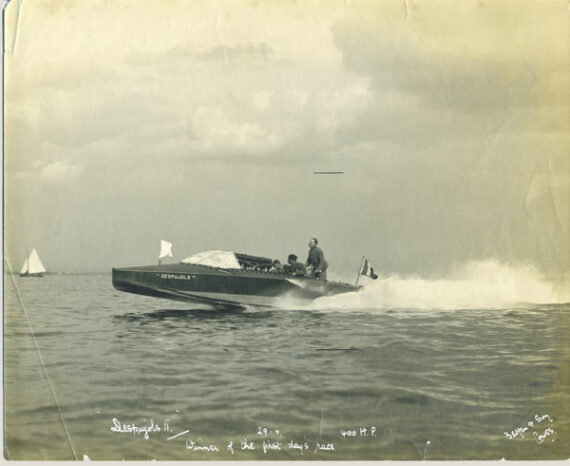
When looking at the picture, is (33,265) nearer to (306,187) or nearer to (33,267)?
(33,267)

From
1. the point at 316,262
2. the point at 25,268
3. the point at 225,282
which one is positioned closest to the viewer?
the point at 25,268

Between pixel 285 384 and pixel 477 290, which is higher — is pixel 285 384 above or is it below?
below

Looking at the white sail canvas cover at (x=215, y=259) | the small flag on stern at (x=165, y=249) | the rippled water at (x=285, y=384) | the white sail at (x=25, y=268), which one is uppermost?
the small flag on stern at (x=165, y=249)

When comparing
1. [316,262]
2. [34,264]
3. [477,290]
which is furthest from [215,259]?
[477,290]

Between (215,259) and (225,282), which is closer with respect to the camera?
(215,259)

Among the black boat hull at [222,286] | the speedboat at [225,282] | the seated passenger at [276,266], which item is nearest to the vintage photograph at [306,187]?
the speedboat at [225,282]
